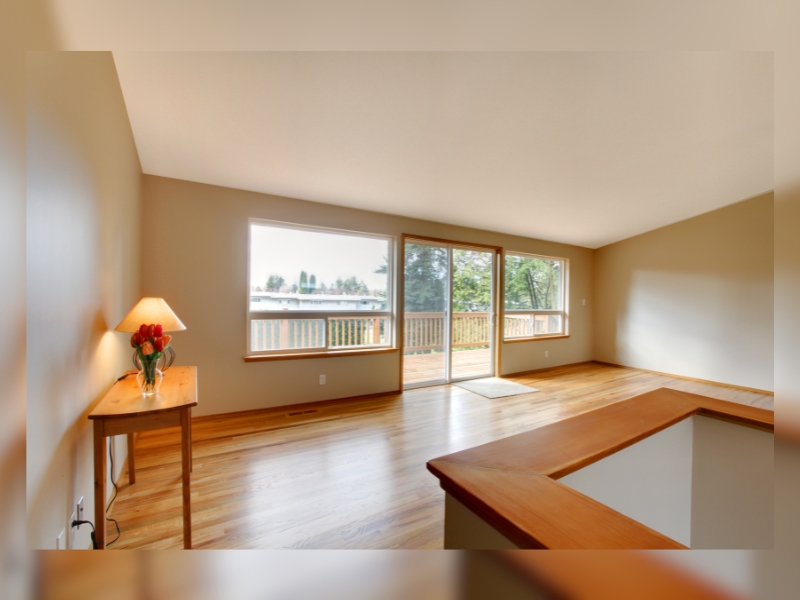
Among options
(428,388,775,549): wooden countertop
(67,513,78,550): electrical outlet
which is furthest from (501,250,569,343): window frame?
(67,513,78,550): electrical outlet

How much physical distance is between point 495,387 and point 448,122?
3193 mm

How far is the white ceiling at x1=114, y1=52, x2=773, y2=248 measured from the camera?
1.77 m

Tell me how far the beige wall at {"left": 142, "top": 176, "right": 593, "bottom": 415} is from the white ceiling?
0.18 meters

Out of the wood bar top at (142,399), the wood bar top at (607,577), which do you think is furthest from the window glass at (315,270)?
the wood bar top at (607,577)

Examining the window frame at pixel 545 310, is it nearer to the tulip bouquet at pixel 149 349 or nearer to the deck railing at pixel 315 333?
the deck railing at pixel 315 333

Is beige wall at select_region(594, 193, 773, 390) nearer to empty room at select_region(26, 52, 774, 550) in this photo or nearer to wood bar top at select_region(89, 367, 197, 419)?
empty room at select_region(26, 52, 774, 550)

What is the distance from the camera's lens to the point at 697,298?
470 centimetres

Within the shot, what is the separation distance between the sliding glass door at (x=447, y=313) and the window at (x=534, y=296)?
0.46 metres

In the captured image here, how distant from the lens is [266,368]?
3166 millimetres

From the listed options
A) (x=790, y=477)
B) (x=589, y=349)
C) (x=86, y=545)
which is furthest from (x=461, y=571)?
(x=589, y=349)

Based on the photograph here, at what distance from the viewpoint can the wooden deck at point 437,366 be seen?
4.27 meters

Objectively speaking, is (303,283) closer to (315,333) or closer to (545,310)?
(315,333)

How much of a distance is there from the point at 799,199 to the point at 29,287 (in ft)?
5.26

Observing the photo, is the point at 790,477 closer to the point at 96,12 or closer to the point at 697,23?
the point at 697,23
